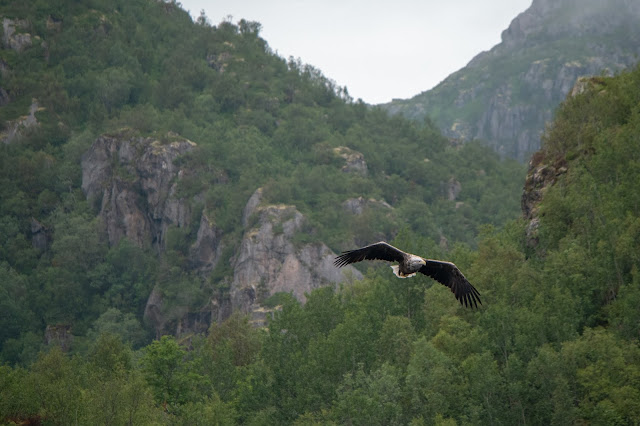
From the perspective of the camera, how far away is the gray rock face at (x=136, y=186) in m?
134

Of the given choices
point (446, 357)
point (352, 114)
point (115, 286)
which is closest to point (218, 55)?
point (352, 114)

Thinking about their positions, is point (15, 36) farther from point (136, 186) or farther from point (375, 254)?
point (375, 254)

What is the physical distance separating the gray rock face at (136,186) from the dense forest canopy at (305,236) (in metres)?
3.16

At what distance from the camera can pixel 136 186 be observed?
135 metres

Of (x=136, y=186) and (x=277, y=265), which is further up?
(x=136, y=186)

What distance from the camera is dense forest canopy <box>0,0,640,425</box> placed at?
51.7 meters

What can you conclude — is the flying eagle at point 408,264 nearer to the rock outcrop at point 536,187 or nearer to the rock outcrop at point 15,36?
the rock outcrop at point 536,187

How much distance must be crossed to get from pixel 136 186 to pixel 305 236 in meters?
33.9

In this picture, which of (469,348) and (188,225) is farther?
(188,225)

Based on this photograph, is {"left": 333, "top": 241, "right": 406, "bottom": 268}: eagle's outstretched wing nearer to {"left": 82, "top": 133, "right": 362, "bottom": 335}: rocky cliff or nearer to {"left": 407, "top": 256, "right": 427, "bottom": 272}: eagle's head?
{"left": 407, "top": 256, "right": 427, "bottom": 272}: eagle's head

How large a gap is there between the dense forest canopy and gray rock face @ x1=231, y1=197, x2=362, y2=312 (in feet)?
14.0

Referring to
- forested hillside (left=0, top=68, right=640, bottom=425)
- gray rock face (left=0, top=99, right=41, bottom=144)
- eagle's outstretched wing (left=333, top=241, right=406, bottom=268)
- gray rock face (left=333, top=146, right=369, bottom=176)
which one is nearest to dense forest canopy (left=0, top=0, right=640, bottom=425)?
forested hillside (left=0, top=68, right=640, bottom=425)

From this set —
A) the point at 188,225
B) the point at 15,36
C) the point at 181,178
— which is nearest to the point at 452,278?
the point at 188,225

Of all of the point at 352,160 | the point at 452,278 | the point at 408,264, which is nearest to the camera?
the point at 408,264
